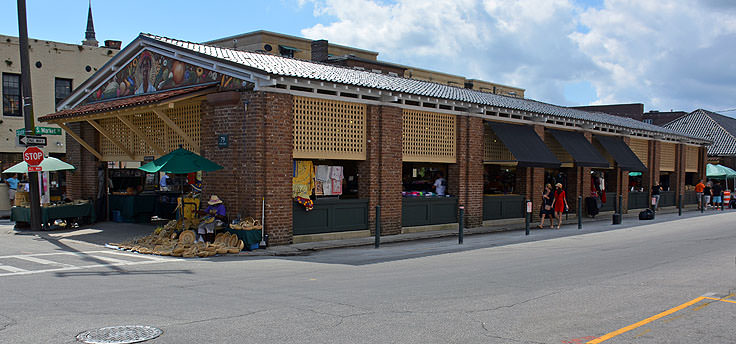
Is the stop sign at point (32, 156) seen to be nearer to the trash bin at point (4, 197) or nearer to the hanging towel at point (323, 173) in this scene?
the hanging towel at point (323, 173)

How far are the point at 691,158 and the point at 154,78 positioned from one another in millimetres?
32269

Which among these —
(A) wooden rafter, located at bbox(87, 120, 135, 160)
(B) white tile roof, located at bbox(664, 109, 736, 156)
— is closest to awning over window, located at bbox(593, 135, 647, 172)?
(A) wooden rafter, located at bbox(87, 120, 135, 160)

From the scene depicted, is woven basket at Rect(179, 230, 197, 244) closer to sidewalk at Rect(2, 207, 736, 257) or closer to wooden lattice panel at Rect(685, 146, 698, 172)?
sidewalk at Rect(2, 207, 736, 257)

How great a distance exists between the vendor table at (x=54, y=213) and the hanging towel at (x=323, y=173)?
26.4ft

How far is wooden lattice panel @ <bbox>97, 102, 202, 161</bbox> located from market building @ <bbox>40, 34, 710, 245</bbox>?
5cm

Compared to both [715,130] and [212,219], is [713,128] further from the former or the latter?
[212,219]

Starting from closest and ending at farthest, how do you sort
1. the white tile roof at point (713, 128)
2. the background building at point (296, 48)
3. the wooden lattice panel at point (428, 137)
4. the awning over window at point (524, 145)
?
the wooden lattice panel at point (428, 137) → the awning over window at point (524, 145) → the background building at point (296, 48) → the white tile roof at point (713, 128)

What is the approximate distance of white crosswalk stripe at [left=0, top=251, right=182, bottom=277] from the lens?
11.1m

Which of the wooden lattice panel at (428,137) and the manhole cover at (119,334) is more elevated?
the wooden lattice panel at (428,137)

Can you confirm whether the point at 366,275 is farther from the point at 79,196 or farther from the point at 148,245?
the point at 79,196

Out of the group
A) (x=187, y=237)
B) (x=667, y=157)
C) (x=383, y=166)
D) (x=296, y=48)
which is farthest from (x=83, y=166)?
(x=667, y=157)

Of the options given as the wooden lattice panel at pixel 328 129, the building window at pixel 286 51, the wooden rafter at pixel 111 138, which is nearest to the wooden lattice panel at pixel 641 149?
the wooden lattice panel at pixel 328 129

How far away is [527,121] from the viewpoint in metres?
22.7

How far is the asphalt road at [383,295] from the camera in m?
6.48
